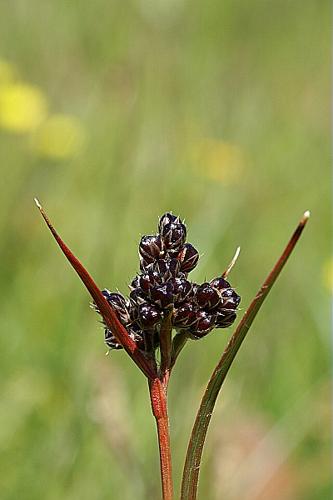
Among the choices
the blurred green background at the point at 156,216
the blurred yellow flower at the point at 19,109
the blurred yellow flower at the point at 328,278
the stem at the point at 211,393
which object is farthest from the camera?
the blurred yellow flower at the point at 19,109

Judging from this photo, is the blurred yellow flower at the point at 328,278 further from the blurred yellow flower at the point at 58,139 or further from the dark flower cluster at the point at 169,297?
the dark flower cluster at the point at 169,297

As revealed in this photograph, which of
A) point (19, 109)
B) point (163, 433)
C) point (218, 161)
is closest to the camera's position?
point (163, 433)

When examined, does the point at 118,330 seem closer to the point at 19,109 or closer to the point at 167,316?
the point at 167,316

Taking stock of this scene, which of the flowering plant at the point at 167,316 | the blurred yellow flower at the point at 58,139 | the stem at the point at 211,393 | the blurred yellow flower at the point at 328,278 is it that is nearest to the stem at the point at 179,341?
the flowering plant at the point at 167,316

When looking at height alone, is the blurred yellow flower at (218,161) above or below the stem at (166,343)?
above

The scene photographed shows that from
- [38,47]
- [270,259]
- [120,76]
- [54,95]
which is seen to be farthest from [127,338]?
[38,47]

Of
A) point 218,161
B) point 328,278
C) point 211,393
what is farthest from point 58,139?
point 211,393
